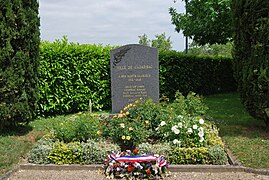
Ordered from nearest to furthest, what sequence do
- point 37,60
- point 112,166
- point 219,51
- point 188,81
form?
1. point 112,166
2. point 37,60
3. point 188,81
4. point 219,51

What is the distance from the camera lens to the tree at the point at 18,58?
6102mm

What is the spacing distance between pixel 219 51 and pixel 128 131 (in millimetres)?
32086

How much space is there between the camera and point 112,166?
4.79 m

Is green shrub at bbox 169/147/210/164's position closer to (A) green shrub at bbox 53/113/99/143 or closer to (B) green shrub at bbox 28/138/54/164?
(A) green shrub at bbox 53/113/99/143

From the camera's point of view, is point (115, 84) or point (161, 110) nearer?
point (161, 110)

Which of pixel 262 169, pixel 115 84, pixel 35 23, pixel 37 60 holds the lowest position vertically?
pixel 262 169

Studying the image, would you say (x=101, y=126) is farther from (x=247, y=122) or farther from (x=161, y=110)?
(x=247, y=122)

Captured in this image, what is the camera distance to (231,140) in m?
6.14

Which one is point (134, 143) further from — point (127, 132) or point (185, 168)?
point (185, 168)

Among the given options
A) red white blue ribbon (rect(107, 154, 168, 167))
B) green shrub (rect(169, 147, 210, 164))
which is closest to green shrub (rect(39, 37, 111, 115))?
red white blue ribbon (rect(107, 154, 168, 167))

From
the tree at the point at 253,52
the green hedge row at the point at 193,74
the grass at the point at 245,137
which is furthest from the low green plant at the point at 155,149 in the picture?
the green hedge row at the point at 193,74

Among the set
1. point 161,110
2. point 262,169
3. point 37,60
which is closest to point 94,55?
point 37,60

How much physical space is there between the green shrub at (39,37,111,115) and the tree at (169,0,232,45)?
389cm

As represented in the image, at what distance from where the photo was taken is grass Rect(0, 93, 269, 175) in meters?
5.19
